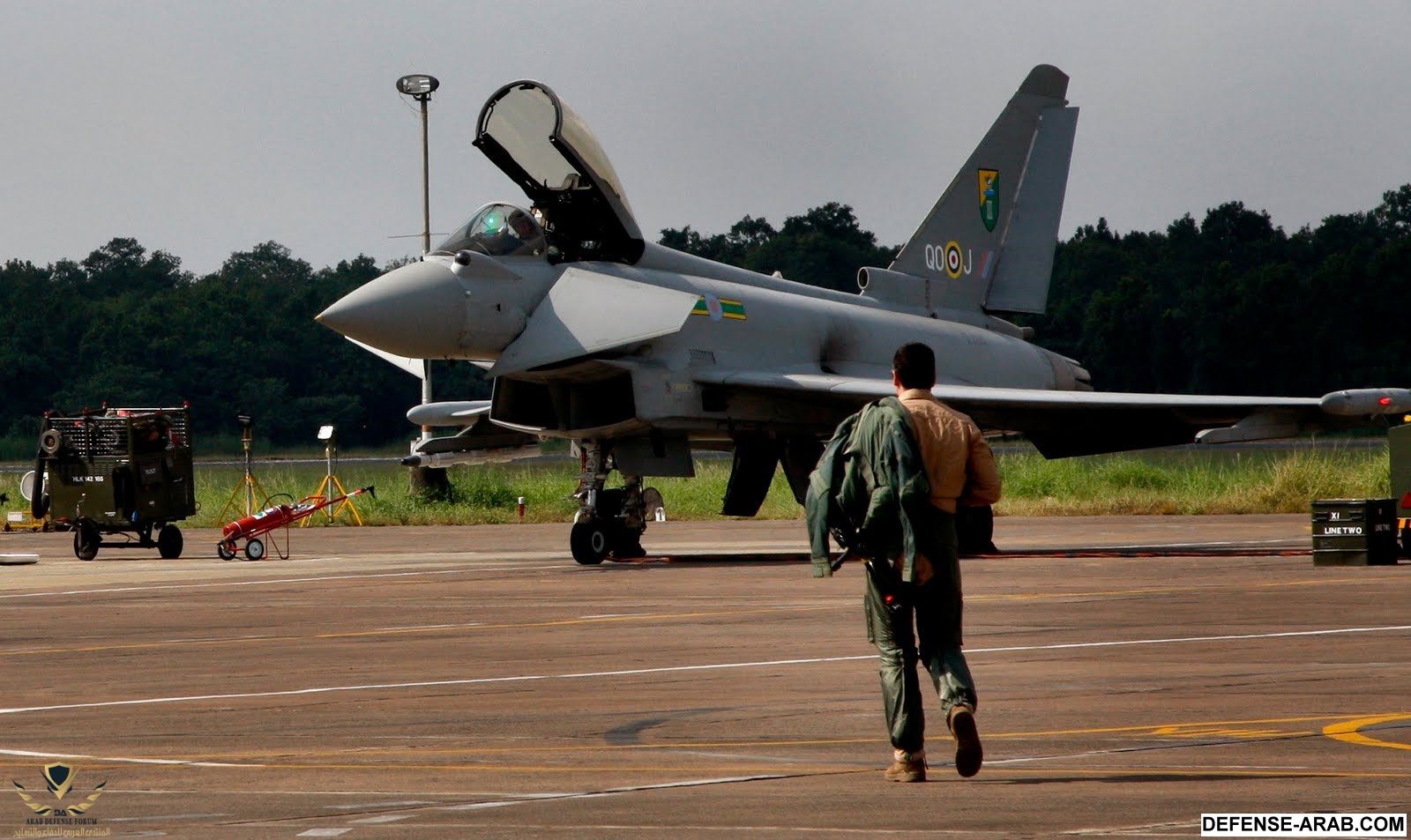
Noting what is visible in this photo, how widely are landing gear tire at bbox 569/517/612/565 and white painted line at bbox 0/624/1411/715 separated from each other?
29.6 ft

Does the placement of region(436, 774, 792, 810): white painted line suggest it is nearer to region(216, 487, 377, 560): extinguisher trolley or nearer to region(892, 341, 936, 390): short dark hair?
region(892, 341, 936, 390): short dark hair

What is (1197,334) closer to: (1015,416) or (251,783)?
(1015,416)

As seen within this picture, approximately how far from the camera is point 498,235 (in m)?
18.8

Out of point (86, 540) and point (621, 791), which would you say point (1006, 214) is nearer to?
point (86, 540)

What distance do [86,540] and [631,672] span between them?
14421 mm

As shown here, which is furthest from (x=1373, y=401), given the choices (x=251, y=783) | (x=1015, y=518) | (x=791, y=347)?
(x=251, y=783)

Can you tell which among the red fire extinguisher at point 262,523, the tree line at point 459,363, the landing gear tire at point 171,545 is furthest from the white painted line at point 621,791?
the tree line at point 459,363

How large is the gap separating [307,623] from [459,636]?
5.38ft

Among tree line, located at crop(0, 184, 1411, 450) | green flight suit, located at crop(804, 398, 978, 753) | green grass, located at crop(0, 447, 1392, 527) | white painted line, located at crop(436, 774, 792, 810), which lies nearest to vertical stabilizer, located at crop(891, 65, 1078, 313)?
green grass, located at crop(0, 447, 1392, 527)

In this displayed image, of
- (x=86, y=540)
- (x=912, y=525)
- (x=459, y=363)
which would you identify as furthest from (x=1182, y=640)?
(x=459, y=363)

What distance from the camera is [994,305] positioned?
82.3 feet

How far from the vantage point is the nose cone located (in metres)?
17.8

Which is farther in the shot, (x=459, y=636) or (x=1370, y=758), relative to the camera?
(x=459, y=636)

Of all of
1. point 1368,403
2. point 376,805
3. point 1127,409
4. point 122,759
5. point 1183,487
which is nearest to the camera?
point 376,805
